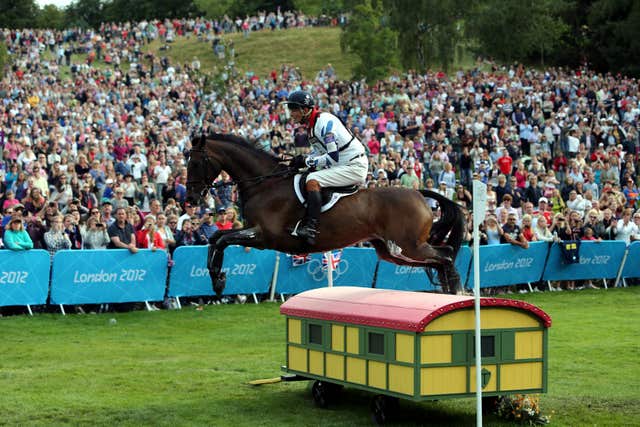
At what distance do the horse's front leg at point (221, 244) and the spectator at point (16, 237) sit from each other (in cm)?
734

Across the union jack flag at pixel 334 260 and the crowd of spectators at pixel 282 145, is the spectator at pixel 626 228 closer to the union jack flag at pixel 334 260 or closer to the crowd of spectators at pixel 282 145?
the crowd of spectators at pixel 282 145

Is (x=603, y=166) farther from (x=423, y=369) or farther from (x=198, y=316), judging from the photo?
(x=423, y=369)

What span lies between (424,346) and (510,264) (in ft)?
45.8

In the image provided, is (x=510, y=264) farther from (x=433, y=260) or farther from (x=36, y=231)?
(x=433, y=260)

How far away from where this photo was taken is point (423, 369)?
1085 centimetres

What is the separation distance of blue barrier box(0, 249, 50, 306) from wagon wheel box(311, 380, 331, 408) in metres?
8.17

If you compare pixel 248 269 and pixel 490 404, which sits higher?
pixel 490 404

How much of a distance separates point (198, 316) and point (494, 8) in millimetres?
54733

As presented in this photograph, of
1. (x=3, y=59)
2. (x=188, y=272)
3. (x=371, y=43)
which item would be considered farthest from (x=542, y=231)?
(x=371, y=43)

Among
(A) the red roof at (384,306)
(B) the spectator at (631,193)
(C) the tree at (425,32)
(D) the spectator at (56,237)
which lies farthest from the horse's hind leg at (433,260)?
(C) the tree at (425,32)

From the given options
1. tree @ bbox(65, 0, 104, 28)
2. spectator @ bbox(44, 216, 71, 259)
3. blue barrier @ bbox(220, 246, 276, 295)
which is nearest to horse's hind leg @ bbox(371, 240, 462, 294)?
blue barrier @ bbox(220, 246, 276, 295)

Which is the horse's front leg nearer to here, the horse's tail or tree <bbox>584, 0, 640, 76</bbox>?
the horse's tail

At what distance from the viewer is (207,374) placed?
14344 mm

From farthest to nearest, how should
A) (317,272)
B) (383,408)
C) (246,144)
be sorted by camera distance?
(317,272) < (246,144) < (383,408)
